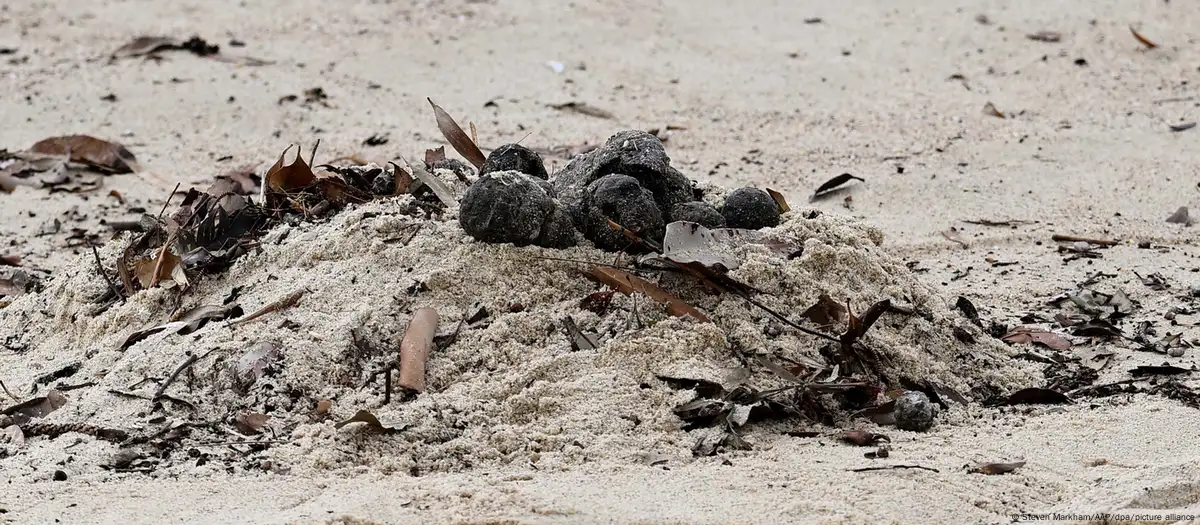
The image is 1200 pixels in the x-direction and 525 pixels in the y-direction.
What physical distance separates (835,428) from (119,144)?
443 cm

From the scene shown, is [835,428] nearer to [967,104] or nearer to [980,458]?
[980,458]

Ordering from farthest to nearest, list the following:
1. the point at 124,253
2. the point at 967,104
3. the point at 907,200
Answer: the point at 967,104
the point at 907,200
the point at 124,253

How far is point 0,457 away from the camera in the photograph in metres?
3.13

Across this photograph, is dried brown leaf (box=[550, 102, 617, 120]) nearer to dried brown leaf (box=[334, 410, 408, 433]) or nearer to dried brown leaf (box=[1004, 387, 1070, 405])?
dried brown leaf (box=[1004, 387, 1070, 405])

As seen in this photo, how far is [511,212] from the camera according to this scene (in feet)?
11.8

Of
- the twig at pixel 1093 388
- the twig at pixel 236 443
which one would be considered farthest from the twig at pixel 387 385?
the twig at pixel 1093 388

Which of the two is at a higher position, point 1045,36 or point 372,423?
point 372,423

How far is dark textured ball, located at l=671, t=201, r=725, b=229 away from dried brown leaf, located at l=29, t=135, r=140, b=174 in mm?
3408

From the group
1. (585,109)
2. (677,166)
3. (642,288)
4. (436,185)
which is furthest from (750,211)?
(585,109)

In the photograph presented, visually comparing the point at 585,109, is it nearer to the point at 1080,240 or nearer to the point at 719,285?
the point at 1080,240

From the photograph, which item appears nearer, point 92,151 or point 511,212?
point 511,212

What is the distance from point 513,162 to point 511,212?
43 cm

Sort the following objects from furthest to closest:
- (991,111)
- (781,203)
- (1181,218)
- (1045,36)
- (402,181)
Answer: (1045,36), (991,111), (1181,218), (781,203), (402,181)

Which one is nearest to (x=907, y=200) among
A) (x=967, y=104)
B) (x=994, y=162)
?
(x=994, y=162)
